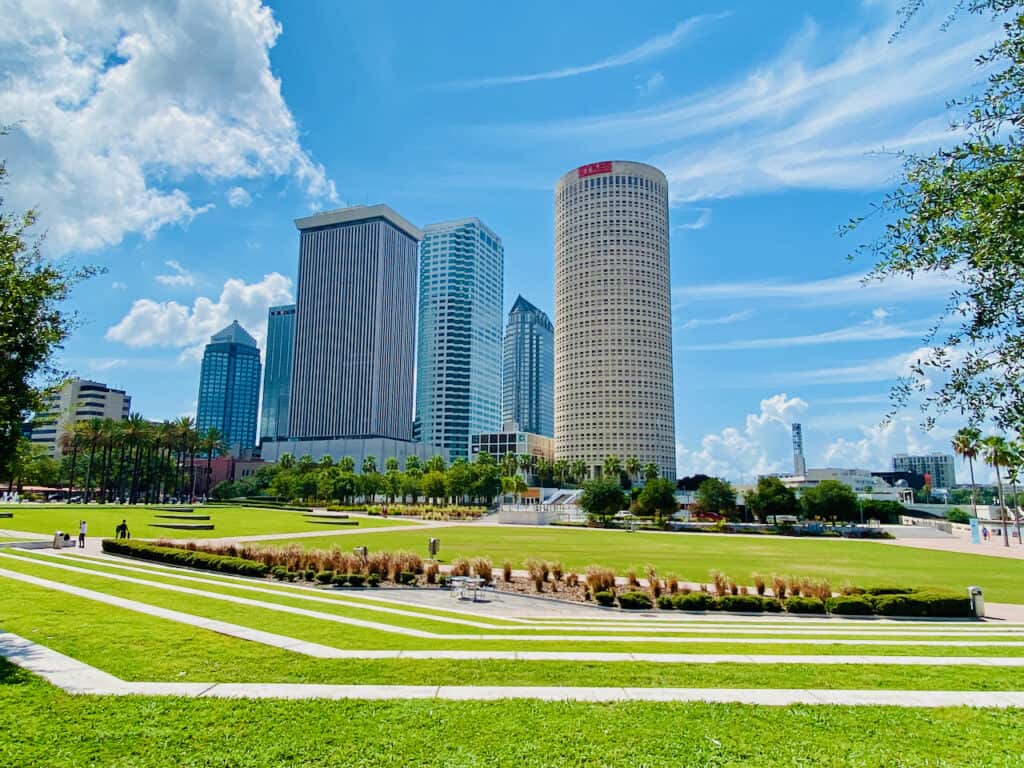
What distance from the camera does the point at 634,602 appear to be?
23.2 metres

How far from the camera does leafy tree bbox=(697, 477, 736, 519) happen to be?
99.4m

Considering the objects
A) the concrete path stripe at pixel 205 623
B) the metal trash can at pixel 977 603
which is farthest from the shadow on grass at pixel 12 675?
the metal trash can at pixel 977 603

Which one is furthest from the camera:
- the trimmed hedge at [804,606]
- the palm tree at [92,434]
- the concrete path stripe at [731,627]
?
the palm tree at [92,434]

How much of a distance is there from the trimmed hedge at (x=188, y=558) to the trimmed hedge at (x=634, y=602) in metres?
16.7

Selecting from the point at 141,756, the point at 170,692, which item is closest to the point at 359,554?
the point at 170,692

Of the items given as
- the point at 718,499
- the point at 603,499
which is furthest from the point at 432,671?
the point at 718,499

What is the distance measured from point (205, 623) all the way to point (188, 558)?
1891 cm

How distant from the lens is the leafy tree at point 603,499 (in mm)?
92125

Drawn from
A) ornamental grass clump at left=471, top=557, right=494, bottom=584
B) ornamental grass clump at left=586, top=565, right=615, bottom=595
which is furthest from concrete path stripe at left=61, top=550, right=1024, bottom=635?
ornamental grass clump at left=471, top=557, right=494, bottom=584

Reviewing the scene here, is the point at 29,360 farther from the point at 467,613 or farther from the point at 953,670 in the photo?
the point at 953,670

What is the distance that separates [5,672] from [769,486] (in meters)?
96.8

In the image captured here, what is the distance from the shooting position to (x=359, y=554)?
30656 millimetres

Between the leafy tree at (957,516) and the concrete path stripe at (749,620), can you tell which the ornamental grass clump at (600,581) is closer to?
the concrete path stripe at (749,620)

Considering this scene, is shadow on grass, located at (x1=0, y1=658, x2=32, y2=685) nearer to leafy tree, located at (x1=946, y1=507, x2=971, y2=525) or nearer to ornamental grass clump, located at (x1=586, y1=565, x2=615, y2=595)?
ornamental grass clump, located at (x1=586, y1=565, x2=615, y2=595)
